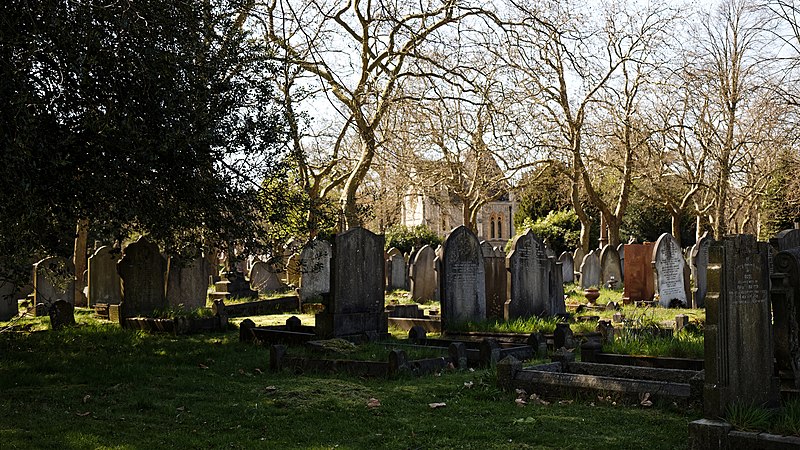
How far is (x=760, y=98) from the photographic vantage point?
2936 cm

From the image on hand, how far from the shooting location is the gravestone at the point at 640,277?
1977cm

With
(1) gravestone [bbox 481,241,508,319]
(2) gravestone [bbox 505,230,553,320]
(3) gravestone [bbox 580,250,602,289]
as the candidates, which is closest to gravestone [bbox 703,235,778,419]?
(2) gravestone [bbox 505,230,553,320]

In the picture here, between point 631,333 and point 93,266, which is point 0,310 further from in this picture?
point 631,333

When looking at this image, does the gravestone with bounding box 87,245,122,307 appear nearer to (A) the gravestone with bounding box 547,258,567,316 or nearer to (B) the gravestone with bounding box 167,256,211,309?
(B) the gravestone with bounding box 167,256,211,309

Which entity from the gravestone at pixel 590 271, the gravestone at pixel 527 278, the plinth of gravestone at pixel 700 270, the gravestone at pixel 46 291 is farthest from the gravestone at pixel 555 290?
the gravestone at pixel 590 271

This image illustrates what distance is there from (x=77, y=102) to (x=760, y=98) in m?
27.5

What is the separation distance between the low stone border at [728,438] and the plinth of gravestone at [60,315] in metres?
11.9

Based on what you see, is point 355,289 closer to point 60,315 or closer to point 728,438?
point 60,315

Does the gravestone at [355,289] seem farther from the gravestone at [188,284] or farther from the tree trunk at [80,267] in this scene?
the tree trunk at [80,267]

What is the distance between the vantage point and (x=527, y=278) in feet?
49.8

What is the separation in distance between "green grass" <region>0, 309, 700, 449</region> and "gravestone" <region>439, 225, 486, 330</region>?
176 inches

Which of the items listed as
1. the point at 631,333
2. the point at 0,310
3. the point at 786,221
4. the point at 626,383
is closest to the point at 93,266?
the point at 0,310

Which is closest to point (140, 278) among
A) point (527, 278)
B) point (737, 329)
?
point (527, 278)

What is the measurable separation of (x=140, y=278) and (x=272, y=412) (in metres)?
8.12
